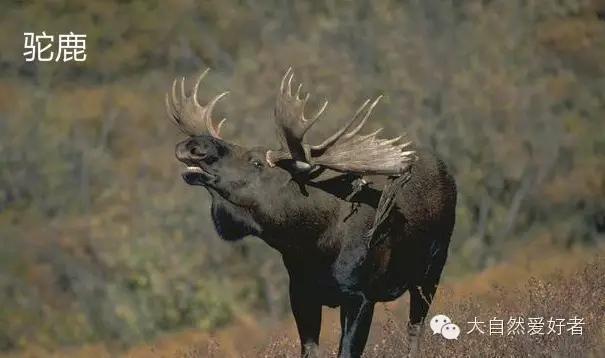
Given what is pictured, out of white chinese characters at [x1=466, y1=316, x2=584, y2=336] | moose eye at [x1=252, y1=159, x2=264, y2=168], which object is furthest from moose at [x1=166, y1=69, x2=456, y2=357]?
white chinese characters at [x1=466, y1=316, x2=584, y2=336]

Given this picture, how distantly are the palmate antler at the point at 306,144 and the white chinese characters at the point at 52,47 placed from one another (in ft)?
14.8

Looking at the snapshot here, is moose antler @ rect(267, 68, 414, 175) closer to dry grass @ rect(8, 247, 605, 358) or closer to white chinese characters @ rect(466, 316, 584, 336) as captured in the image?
dry grass @ rect(8, 247, 605, 358)

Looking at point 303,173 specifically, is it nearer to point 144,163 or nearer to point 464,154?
point 464,154

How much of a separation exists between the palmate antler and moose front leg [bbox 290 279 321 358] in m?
0.66

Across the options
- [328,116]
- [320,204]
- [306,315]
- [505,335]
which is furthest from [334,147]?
[328,116]

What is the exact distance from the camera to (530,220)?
13094 millimetres

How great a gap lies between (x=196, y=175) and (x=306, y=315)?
107 centimetres

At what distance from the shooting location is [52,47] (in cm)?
1315

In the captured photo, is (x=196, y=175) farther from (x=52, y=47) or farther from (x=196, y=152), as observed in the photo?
(x=52, y=47)

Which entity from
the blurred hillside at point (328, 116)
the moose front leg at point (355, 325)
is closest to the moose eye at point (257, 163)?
the moose front leg at point (355, 325)

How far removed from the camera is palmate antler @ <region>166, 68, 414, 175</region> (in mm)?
5816

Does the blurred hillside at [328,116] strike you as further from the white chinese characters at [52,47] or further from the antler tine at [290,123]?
the antler tine at [290,123]

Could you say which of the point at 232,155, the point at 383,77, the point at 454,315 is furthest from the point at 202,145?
the point at 383,77

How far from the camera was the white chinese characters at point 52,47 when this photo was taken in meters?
11.0
